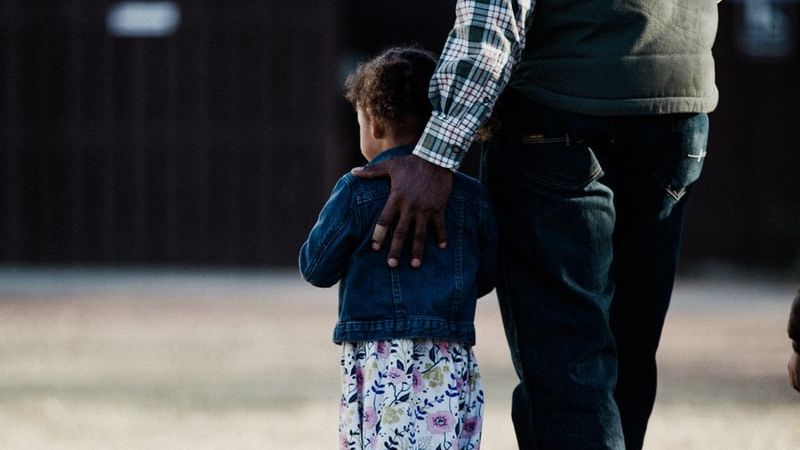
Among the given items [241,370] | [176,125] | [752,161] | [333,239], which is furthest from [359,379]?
[752,161]

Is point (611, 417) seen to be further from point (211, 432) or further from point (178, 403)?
point (178, 403)

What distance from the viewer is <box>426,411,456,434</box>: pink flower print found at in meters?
3.03

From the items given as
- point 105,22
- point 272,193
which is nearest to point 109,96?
point 105,22

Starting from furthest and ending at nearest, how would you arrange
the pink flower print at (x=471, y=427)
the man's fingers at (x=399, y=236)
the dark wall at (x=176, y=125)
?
the dark wall at (x=176, y=125), the pink flower print at (x=471, y=427), the man's fingers at (x=399, y=236)

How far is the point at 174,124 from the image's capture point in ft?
41.6

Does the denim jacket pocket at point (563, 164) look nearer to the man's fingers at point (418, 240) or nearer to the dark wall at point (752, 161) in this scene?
the man's fingers at point (418, 240)

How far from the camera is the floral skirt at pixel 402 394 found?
119 inches

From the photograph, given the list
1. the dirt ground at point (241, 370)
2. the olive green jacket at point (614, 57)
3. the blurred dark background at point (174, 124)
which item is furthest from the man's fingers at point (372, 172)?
the blurred dark background at point (174, 124)

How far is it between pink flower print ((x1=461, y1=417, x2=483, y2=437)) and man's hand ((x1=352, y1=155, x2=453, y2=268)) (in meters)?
0.44

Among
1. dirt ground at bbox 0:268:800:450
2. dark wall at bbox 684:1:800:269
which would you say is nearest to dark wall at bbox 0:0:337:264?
dirt ground at bbox 0:268:800:450

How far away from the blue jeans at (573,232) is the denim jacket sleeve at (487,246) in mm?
22

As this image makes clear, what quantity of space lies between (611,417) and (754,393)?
3.19m

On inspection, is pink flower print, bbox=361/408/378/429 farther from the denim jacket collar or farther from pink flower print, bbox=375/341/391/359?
the denim jacket collar

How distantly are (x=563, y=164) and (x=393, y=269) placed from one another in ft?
1.48
